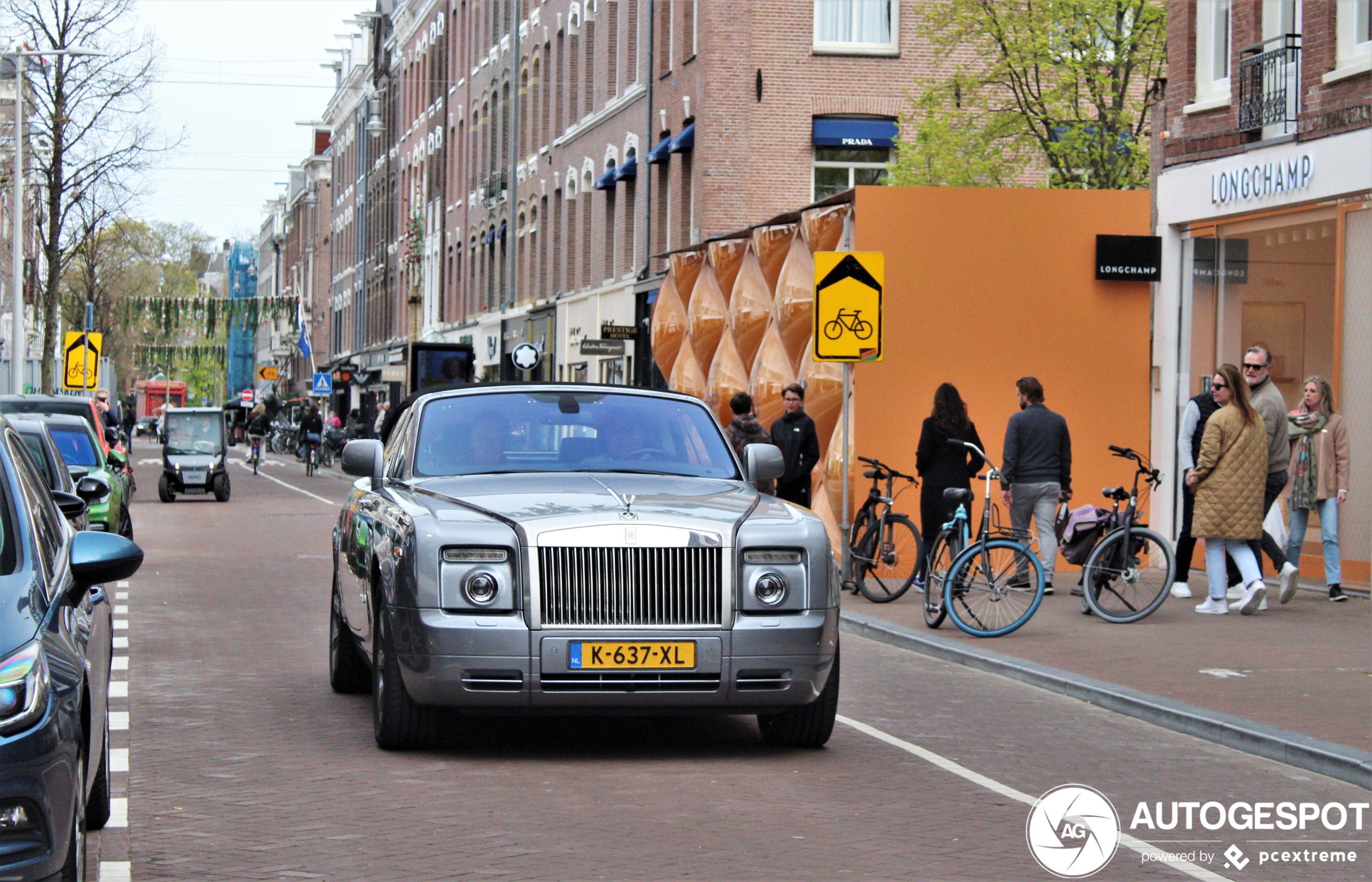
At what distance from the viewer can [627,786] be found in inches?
309

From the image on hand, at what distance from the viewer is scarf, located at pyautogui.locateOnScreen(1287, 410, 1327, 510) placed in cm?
1623

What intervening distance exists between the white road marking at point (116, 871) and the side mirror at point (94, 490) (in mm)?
4847

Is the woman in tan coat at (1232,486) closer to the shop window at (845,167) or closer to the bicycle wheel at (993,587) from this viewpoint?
the bicycle wheel at (993,587)

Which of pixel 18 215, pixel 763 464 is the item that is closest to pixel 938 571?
pixel 763 464

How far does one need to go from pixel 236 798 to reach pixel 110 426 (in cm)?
2500

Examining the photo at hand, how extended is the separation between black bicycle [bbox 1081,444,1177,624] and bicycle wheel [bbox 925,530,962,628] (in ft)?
3.87

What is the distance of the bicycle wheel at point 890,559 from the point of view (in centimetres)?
1692

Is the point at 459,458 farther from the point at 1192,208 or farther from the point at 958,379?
the point at 1192,208

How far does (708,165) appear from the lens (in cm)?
3319

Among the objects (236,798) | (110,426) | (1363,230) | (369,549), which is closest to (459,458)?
(369,549)

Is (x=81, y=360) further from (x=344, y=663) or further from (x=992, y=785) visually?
(x=992, y=785)

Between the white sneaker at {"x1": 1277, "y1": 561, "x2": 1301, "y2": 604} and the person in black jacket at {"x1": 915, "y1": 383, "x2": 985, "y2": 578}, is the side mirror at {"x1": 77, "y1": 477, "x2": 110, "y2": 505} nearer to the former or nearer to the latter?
the person in black jacket at {"x1": 915, "y1": 383, "x2": 985, "y2": 578}

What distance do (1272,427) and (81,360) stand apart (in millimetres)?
32626

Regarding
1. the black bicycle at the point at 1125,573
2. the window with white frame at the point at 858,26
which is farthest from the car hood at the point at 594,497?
the window with white frame at the point at 858,26
